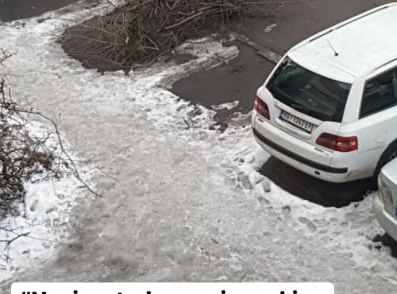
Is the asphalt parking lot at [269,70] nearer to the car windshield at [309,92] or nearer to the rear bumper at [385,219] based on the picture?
the rear bumper at [385,219]

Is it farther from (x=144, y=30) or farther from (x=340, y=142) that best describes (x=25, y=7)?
(x=340, y=142)

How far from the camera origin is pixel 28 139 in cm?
837

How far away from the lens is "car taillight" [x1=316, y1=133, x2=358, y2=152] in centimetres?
691

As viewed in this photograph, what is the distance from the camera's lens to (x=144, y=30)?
11016mm

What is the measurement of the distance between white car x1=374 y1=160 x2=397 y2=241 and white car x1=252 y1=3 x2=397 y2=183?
24.6 inches

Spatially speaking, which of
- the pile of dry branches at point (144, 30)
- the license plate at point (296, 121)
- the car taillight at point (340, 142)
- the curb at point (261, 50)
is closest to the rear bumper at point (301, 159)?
the car taillight at point (340, 142)

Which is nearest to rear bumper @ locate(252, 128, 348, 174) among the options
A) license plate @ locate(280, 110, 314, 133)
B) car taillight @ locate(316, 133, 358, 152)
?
car taillight @ locate(316, 133, 358, 152)

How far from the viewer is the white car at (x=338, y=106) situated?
6945mm

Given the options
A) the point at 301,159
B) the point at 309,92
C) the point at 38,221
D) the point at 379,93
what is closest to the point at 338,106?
the point at 309,92

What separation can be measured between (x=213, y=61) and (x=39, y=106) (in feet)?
9.49

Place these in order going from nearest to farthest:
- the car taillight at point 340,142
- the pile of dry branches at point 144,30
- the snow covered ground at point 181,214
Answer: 1. the snow covered ground at point 181,214
2. the car taillight at point 340,142
3. the pile of dry branches at point 144,30

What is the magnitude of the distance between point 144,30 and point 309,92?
461 cm

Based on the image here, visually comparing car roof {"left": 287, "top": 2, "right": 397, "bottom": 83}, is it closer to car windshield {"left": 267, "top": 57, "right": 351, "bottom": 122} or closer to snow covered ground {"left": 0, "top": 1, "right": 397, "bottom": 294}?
car windshield {"left": 267, "top": 57, "right": 351, "bottom": 122}

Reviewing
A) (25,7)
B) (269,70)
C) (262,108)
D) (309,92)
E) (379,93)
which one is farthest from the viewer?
(25,7)
